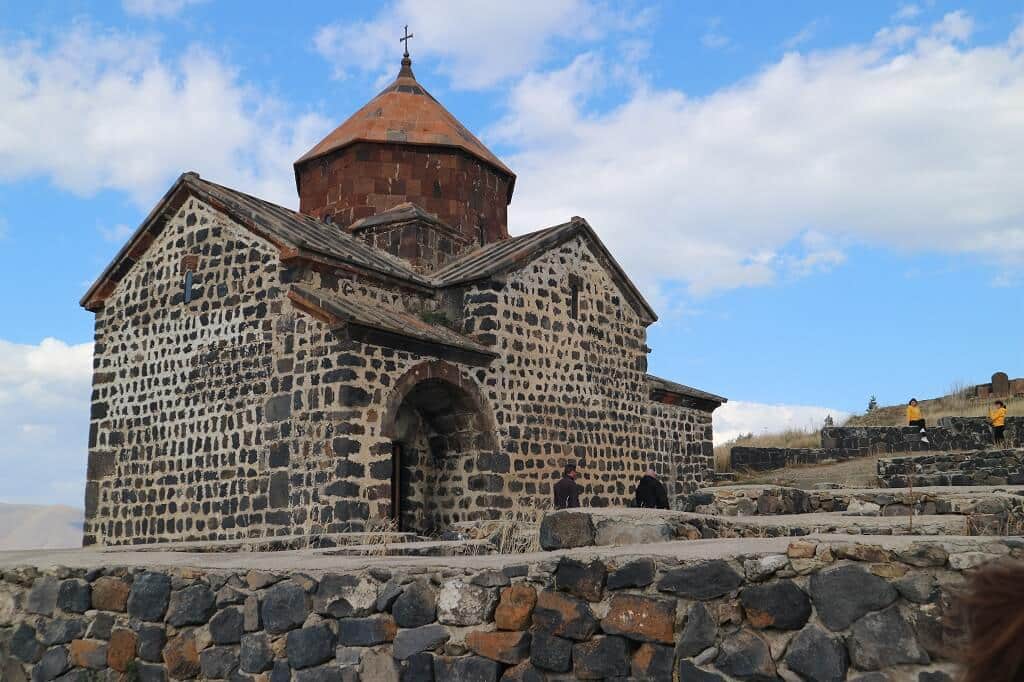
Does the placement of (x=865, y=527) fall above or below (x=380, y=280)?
below

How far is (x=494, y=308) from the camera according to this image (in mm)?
13836

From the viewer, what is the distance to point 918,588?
10.9 feet

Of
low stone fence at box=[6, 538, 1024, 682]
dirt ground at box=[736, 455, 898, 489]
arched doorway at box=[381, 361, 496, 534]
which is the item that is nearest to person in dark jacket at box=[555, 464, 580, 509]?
arched doorway at box=[381, 361, 496, 534]

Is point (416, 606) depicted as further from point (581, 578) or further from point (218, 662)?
point (218, 662)

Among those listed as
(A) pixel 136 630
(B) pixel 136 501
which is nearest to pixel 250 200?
(B) pixel 136 501

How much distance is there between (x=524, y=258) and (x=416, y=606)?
10.4 meters

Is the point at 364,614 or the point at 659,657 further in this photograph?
the point at 364,614

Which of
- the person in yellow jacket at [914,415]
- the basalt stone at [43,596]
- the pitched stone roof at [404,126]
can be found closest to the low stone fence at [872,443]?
the person in yellow jacket at [914,415]

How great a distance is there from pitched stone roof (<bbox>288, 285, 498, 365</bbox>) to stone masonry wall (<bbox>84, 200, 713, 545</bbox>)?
18 cm

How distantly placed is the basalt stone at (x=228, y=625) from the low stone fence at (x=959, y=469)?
1077 centimetres

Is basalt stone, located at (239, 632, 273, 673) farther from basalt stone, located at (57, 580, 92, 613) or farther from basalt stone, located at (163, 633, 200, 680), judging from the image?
basalt stone, located at (57, 580, 92, 613)

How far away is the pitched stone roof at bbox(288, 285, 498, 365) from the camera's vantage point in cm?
1149

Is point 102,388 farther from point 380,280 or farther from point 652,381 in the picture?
point 652,381

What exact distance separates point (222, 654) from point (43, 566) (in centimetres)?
193
